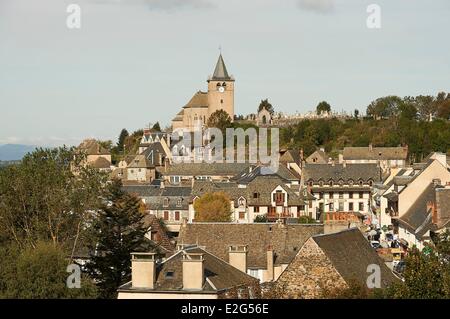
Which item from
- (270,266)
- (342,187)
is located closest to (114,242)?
(270,266)

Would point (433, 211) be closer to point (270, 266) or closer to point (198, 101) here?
point (270, 266)

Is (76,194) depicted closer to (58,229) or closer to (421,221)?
(58,229)

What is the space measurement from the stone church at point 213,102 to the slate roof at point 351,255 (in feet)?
356

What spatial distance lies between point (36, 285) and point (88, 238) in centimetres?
1119

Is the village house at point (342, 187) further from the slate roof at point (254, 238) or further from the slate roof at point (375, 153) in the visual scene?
the slate roof at point (254, 238)

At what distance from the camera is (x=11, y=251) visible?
132 ft

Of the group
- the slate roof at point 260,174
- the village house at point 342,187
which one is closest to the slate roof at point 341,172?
the village house at point 342,187

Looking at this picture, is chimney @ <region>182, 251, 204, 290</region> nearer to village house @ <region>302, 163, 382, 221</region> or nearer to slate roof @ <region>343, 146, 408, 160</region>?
village house @ <region>302, 163, 382, 221</region>

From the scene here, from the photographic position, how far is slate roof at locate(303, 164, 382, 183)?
314ft

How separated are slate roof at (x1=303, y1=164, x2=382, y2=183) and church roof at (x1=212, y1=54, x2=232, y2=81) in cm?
5304

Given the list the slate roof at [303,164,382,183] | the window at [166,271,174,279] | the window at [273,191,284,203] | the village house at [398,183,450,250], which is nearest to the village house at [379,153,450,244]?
the village house at [398,183,450,250]

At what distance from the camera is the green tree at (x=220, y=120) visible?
13375 centimetres

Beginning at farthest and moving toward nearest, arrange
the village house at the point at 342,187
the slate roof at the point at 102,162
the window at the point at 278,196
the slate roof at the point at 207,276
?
the slate roof at the point at 102,162 < the village house at the point at 342,187 < the window at the point at 278,196 < the slate roof at the point at 207,276
